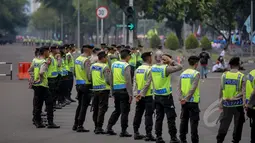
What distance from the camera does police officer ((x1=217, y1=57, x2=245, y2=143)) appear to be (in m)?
13.0

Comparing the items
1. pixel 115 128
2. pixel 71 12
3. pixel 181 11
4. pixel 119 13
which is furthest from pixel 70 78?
pixel 71 12

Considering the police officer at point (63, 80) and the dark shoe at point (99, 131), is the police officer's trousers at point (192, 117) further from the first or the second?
the police officer at point (63, 80)

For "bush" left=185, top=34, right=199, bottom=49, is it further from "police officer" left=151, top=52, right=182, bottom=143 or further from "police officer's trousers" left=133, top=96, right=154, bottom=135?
"police officer" left=151, top=52, right=182, bottom=143

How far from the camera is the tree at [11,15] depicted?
436ft

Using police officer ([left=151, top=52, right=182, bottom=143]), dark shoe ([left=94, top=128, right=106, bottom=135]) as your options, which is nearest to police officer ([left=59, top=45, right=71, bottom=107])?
dark shoe ([left=94, top=128, right=106, bottom=135])

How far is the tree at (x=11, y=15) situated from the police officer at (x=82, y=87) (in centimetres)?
11699

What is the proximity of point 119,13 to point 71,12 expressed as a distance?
15170 millimetres

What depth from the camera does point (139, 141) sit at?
14.5 meters

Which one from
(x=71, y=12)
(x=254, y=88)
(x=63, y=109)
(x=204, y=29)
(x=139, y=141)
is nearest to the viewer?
(x=254, y=88)

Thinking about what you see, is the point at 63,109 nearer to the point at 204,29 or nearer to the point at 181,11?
the point at 181,11

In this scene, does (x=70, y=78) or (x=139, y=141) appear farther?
(x=70, y=78)

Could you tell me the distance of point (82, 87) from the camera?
1622 centimetres

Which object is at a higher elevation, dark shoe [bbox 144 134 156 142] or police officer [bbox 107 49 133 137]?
police officer [bbox 107 49 133 137]

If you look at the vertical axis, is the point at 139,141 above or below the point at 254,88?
below
